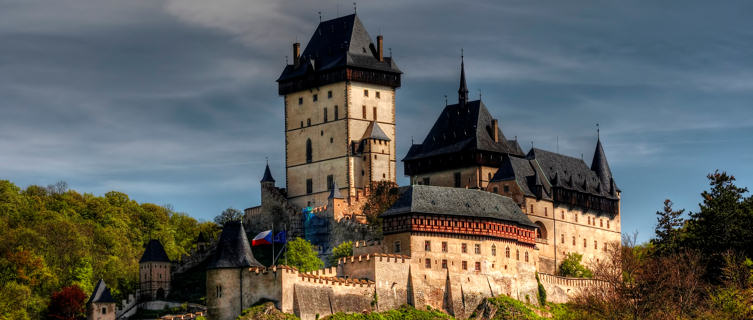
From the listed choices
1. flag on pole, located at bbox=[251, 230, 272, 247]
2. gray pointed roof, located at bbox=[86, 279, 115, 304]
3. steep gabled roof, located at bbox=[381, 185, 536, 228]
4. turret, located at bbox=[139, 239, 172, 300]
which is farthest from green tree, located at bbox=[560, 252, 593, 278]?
gray pointed roof, located at bbox=[86, 279, 115, 304]

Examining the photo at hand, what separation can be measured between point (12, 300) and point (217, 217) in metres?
37.8

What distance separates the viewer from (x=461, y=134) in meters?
123


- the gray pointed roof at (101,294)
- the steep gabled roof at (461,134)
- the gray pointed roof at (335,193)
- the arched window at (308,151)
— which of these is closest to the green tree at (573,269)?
the steep gabled roof at (461,134)

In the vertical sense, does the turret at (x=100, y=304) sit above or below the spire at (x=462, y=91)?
below

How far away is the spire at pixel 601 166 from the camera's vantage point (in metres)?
130

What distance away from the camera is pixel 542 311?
109688mm

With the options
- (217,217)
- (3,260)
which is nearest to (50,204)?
(217,217)

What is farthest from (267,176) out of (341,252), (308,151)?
(341,252)

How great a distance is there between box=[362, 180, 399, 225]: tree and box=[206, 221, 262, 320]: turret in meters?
19.0

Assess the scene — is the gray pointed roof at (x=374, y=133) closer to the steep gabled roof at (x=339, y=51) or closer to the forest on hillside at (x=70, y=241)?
the steep gabled roof at (x=339, y=51)

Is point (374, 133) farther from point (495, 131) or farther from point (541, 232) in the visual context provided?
point (541, 232)

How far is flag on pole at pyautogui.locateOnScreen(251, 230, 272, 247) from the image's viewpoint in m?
120

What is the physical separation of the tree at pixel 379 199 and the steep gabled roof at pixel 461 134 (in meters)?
5.80

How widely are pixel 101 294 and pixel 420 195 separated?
23.0 m
